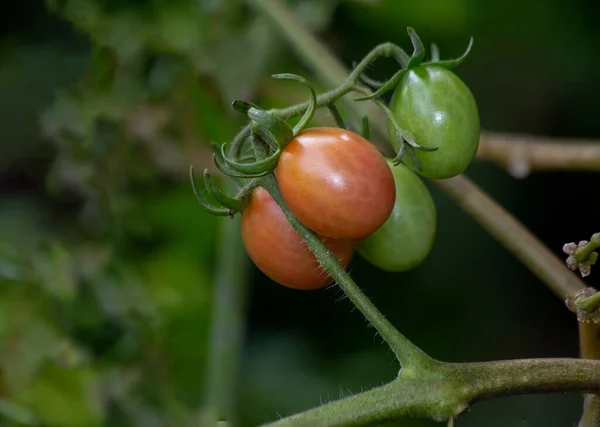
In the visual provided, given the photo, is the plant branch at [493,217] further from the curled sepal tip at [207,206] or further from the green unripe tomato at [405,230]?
the curled sepal tip at [207,206]

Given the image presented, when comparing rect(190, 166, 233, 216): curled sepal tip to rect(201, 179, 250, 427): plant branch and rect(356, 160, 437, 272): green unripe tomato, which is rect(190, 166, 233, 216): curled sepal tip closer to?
rect(356, 160, 437, 272): green unripe tomato

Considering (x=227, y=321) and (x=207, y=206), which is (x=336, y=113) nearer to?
(x=207, y=206)

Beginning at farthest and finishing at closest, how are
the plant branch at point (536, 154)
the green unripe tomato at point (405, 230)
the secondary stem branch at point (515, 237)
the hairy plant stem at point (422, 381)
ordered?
the plant branch at point (536, 154), the secondary stem branch at point (515, 237), the green unripe tomato at point (405, 230), the hairy plant stem at point (422, 381)

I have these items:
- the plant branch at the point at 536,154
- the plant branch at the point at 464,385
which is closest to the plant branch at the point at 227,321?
the plant branch at the point at 536,154

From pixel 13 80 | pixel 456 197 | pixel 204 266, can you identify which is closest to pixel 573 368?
pixel 456 197

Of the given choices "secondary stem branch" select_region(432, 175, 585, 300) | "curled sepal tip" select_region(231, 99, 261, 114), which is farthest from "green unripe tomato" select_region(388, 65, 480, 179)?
"secondary stem branch" select_region(432, 175, 585, 300)

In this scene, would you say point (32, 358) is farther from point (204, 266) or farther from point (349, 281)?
point (349, 281)
